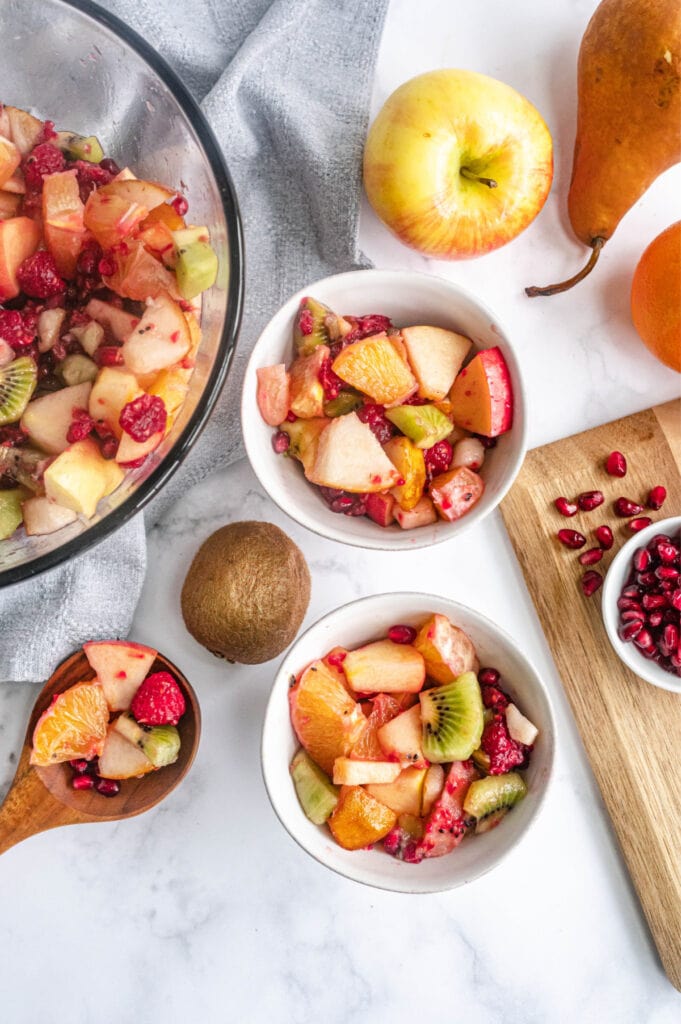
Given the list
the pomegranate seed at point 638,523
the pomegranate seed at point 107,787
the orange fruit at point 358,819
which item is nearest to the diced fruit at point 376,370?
the pomegranate seed at point 638,523

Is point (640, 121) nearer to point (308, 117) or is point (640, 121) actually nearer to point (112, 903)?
point (308, 117)

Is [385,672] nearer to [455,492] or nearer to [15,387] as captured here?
[455,492]

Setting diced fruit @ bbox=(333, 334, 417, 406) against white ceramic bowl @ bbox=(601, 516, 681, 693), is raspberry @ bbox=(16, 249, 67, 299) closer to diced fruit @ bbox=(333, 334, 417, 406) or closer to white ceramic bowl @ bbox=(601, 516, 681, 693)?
diced fruit @ bbox=(333, 334, 417, 406)

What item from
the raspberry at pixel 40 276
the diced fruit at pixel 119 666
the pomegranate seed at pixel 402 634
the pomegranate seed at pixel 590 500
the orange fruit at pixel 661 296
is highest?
the orange fruit at pixel 661 296

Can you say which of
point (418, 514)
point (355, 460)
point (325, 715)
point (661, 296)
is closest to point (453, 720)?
point (325, 715)

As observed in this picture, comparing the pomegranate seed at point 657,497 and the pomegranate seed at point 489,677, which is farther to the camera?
the pomegranate seed at point 657,497

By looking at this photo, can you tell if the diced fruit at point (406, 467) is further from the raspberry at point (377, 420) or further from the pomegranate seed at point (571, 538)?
the pomegranate seed at point (571, 538)

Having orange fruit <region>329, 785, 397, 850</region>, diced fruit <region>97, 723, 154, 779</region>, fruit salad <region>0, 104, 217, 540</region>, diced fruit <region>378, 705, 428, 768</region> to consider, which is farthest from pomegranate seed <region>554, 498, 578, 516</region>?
diced fruit <region>97, 723, 154, 779</region>

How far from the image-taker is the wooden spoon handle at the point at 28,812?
1622 millimetres

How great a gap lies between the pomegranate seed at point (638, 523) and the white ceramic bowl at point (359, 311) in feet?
1.17

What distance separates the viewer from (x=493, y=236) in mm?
1580

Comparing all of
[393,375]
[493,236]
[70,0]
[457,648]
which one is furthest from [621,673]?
[70,0]

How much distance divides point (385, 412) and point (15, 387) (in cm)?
58

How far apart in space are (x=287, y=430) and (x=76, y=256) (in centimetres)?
43
